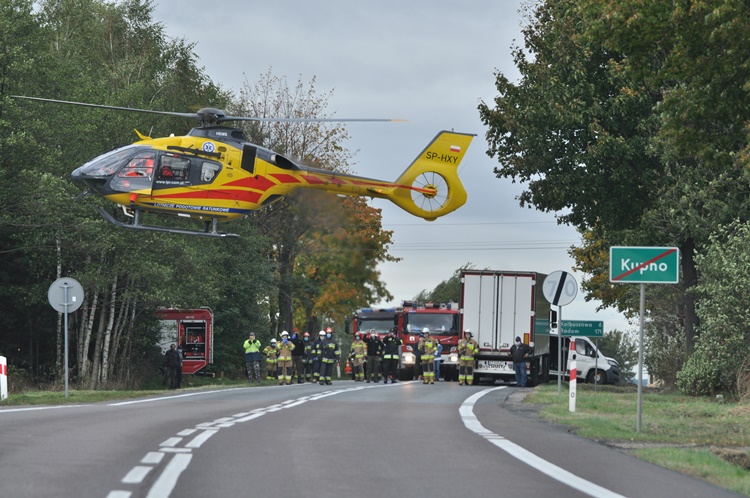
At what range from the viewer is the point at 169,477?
9562 mm

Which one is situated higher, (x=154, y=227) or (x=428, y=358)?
(x=154, y=227)

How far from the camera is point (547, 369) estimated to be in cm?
4409

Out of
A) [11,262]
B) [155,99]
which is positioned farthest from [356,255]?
[155,99]

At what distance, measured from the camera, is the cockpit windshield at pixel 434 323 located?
152ft

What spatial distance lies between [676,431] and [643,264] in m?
2.51

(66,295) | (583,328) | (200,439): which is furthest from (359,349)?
(200,439)

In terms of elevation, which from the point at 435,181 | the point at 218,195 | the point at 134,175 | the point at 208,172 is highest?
the point at 435,181

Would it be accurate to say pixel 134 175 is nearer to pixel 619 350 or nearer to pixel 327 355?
pixel 327 355

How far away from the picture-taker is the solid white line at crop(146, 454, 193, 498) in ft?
28.4

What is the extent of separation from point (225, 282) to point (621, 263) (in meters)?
36.6

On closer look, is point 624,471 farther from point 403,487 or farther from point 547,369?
point 547,369

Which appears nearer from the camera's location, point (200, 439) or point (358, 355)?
point (200, 439)

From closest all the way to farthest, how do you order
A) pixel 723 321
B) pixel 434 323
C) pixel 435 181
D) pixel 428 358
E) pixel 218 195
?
1. pixel 218 195
2. pixel 723 321
3. pixel 435 181
4. pixel 428 358
5. pixel 434 323

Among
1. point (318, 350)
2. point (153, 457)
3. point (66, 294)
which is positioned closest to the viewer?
point (153, 457)
